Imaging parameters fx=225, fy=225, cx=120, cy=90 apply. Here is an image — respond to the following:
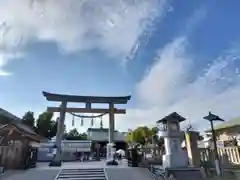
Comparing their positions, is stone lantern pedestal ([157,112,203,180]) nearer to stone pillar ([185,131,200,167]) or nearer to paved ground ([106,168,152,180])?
stone pillar ([185,131,200,167])

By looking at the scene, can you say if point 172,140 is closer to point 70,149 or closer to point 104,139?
point 70,149

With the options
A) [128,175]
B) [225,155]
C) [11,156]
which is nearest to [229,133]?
[225,155]

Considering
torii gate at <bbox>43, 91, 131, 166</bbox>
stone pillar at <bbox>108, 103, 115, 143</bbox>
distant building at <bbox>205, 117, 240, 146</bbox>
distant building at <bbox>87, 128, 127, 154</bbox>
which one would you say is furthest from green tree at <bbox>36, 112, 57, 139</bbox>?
distant building at <bbox>205, 117, 240, 146</bbox>

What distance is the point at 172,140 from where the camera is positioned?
14.0 meters

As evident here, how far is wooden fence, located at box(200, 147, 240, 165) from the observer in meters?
14.0

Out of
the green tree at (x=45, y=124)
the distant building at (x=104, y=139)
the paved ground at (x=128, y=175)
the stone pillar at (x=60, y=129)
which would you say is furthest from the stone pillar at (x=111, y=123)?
the green tree at (x=45, y=124)

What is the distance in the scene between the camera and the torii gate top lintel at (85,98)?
22.4 m

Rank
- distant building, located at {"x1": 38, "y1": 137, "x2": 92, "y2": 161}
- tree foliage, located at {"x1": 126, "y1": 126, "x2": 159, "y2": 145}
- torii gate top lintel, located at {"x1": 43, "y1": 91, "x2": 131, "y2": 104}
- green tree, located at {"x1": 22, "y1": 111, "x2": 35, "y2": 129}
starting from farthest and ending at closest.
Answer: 1. green tree, located at {"x1": 22, "y1": 111, "x2": 35, "y2": 129}
2. tree foliage, located at {"x1": 126, "y1": 126, "x2": 159, "y2": 145}
3. distant building, located at {"x1": 38, "y1": 137, "x2": 92, "y2": 161}
4. torii gate top lintel, located at {"x1": 43, "y1": 91, "x2": 131, "y2": 104}

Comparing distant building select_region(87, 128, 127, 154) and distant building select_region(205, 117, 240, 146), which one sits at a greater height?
distant building select_region(87, 128, 127, 154)

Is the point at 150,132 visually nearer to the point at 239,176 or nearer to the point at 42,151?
the point at 42,151

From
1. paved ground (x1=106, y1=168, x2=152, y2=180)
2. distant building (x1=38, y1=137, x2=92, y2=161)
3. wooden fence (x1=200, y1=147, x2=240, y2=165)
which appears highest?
distant building (x1=38, y1=137, x2=92, y2=161)

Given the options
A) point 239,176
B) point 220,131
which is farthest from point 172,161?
point 220,131

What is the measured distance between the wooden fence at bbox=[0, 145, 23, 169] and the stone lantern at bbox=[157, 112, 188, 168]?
954cm

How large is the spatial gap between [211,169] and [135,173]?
13.0 ft
